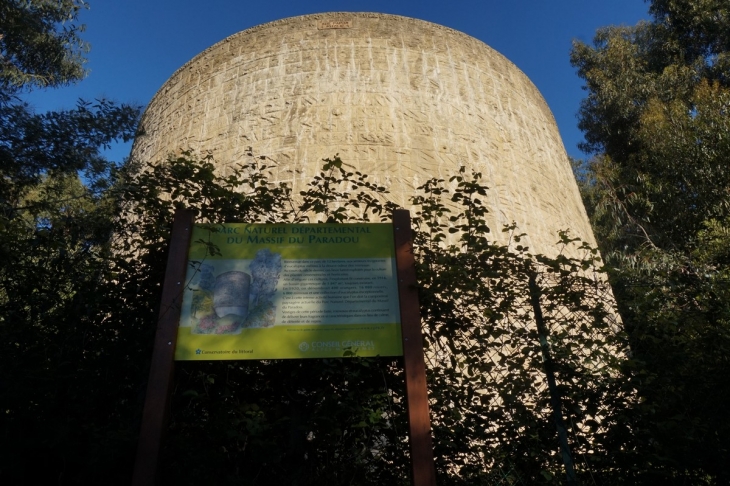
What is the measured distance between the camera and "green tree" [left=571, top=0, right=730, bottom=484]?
3117mm

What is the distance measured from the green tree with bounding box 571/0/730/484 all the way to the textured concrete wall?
2359 millimetres

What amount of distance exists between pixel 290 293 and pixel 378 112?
5612mm

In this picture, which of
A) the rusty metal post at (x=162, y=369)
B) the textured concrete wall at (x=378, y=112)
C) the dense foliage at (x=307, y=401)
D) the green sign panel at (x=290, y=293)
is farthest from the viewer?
the textured concrete wall at (x=378, y=112)

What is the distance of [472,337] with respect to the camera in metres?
3.47

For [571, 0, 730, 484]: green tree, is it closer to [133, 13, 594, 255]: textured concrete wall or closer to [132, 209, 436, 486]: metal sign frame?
[132, 209, 436, 486]: metal sign frame

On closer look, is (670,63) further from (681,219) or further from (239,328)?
(239,328)

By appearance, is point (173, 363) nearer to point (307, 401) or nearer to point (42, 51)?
point (307, 401)

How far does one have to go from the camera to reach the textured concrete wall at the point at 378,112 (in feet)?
25.3

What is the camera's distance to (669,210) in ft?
38.4

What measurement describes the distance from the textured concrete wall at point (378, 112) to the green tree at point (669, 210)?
2.36m

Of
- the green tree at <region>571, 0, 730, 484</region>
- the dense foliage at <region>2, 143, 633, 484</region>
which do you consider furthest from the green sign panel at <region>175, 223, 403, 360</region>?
the green tree at <region>571, 0, 730, 484</region>

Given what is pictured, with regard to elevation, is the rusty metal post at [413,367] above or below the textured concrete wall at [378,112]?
below

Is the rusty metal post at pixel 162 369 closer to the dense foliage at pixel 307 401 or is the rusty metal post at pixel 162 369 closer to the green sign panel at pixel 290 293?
the green sign panel at pixel 290 293

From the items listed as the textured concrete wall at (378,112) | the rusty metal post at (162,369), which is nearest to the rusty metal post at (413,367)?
the rusty metal post at (162,369)
